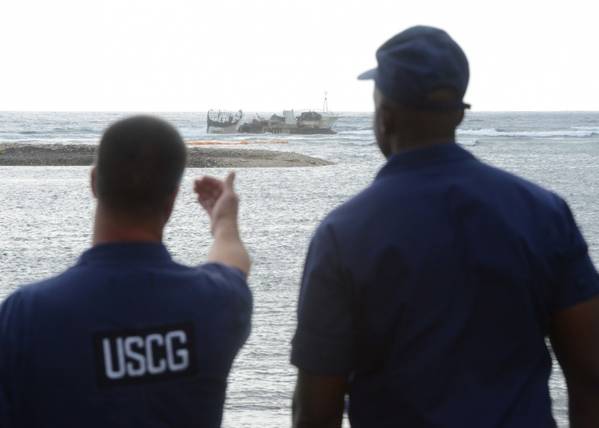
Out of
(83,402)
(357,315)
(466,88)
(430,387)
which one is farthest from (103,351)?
(466,88)

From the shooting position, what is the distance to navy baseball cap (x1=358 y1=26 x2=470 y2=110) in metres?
2.41

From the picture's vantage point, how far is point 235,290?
7.64ft

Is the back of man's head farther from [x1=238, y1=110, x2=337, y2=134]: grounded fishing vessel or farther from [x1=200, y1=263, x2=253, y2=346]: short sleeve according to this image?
[x1=238, y1=110, x2=337, y2=134]: grounded fishing vessel

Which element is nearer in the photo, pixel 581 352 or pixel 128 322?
pixel 128 322

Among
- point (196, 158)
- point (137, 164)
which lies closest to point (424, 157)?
point (137, 164)

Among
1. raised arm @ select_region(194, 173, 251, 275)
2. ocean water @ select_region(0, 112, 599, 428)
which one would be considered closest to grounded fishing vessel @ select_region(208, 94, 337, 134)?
ocean water @ select_region(0, 112, 599, 428)

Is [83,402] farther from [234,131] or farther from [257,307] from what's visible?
[234,131]

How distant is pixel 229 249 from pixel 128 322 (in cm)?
40

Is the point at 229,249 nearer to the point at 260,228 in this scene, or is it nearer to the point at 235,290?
the point at 235,290

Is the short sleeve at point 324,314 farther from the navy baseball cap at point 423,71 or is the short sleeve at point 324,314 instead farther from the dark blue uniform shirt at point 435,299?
the navy baseball cap at point 423,71

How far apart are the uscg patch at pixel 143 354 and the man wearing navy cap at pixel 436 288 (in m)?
0.30

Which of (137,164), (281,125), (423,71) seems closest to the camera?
(137,164)

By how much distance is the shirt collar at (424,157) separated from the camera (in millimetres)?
2428

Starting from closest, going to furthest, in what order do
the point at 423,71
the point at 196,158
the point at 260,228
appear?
1. the point at 423,71
2. the point at 260,228
3. the point at 196,158
